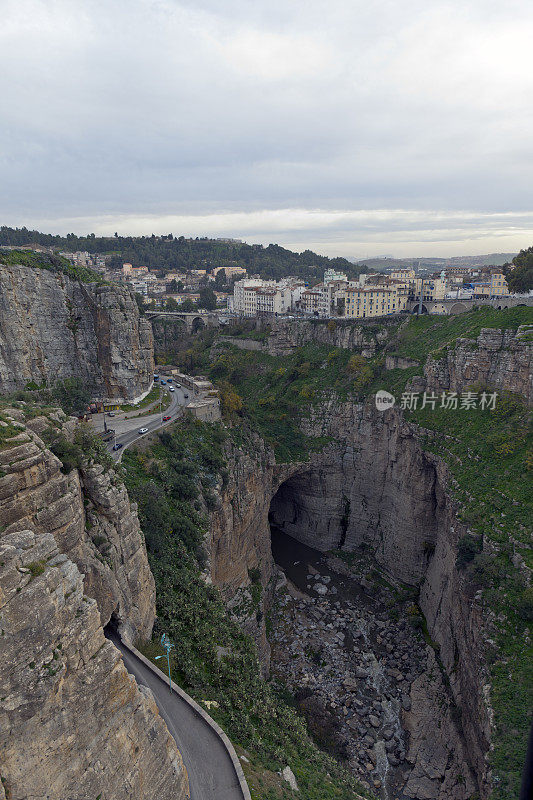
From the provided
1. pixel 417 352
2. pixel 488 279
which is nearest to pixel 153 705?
pixel 417 352

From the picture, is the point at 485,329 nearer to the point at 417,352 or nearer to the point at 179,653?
the point at 417,352

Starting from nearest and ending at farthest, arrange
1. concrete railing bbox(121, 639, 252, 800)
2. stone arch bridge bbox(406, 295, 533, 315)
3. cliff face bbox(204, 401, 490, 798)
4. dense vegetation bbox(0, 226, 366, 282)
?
concrete railing bbox(121, 639, 252, 800) < cliff face bbox(204, 401, 490, 798) < stone arch bridge bbox(406, 295, 533, 315) < dense vegetation bbox(0, 226, 366, 282)

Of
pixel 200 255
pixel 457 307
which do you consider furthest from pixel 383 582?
pixel 200 255

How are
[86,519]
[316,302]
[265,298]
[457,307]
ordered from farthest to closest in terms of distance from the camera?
[265,298] < [316,302] < [457,307] < [86,519]

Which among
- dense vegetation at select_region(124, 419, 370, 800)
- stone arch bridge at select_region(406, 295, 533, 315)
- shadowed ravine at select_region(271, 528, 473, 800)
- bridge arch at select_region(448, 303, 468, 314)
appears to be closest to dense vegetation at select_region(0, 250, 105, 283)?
dense vegetation at select_region(124, 419, 370, 800)

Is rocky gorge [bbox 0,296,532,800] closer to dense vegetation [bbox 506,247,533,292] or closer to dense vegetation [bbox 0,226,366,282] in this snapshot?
dense vegetation [bbox 506,247,533,292]

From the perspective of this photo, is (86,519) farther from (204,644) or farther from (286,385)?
(286,385)
